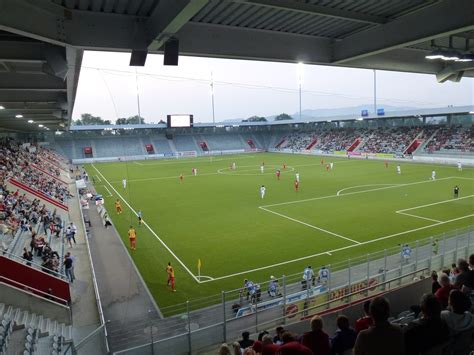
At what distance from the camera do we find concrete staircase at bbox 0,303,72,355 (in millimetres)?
8852

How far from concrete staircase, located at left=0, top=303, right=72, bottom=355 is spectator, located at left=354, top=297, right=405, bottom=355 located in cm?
759

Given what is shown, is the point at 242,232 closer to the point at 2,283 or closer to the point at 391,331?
the point at 2,283

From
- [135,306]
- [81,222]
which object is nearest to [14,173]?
[81,222]

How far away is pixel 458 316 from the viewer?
4.39 m

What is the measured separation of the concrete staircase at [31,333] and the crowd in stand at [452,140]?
55.4 m

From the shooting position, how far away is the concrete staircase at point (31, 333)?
885 centimetres

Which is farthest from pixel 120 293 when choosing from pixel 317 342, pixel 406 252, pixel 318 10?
pixel 318 10

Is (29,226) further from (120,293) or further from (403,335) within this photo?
(403,335)

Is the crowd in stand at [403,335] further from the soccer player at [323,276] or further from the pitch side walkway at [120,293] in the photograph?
the soccer player at [323,276]

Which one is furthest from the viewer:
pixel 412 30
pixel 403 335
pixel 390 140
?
pixel 390 140

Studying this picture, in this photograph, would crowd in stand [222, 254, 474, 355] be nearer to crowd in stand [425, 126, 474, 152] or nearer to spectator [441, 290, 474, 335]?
spectator [441, 290, 474, 335]

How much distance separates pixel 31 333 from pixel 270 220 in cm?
1652

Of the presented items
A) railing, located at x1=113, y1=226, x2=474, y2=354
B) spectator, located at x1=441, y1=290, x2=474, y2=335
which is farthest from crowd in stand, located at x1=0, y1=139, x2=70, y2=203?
spectator, located at x1=441, y1=290, x2=474, y2=335

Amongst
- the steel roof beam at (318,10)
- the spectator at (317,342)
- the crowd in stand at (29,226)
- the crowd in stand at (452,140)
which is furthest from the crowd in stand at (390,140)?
the spectator at (317,342)
